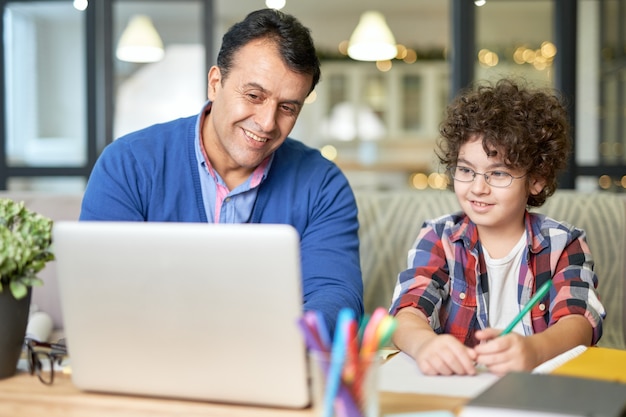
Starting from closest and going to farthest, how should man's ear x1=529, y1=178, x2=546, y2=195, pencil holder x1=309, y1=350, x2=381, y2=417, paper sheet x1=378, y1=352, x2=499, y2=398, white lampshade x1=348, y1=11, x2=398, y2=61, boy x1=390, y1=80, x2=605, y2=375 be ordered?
1. pencil holder x1=309, y1=350, x2=381, y2=417
2. paper sheet x1=378, y1=352, x2=499, y2=398
3. boy x1=390, y1=80, x2=605, y2=375
4. man's ear x1=529, y1=178, x2=546, y2=195
5. white lampshade x1=348, y1=11, x2=398, y2=61

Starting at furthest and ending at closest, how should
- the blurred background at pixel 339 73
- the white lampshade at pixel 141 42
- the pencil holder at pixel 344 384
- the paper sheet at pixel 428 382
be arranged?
the white lampshade at pixel 141 42, the blurred background at pixel 339 73, the paper sheet at pixel 428 382, the pencil holder at pixel 344 384

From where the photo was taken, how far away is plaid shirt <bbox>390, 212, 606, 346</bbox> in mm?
1632

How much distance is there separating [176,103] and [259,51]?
329cm

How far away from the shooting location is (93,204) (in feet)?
5.43

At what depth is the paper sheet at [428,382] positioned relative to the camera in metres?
1.09

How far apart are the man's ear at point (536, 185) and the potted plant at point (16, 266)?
1.04 meters

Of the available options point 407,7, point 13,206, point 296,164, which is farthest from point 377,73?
point 13,206

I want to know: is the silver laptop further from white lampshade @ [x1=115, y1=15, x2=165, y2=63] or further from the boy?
white lampshade @ [x1=115, y1=15, x2=165, y2=63]

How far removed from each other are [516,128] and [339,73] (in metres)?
5.48

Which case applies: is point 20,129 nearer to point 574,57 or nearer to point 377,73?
point 574,57

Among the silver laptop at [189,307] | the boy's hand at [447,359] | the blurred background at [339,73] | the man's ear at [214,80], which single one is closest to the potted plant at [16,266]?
the silver laptop at [189,307]

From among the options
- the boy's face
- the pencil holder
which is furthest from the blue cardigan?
the pencil holder

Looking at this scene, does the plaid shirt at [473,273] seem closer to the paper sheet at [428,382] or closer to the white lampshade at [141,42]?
the paper sheet at [428,382]

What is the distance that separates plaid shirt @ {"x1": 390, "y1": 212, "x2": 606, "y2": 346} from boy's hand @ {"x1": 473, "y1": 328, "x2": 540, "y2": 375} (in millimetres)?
406
